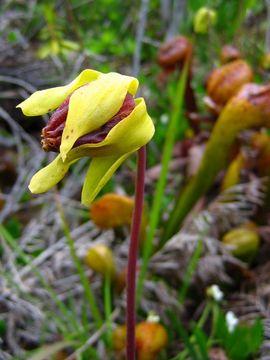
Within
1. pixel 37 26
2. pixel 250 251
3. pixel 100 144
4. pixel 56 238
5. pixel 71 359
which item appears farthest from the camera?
pixel 37 26

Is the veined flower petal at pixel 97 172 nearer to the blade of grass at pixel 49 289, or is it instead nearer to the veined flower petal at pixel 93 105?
the veined flower petal at pixel 93 105

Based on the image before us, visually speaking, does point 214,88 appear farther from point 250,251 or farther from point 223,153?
point 250,251

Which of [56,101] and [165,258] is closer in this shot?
[56,101]

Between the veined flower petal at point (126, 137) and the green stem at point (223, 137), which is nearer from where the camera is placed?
the veined flower petal at point (126, 137)

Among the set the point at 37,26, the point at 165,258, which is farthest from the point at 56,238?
the point at 37,26

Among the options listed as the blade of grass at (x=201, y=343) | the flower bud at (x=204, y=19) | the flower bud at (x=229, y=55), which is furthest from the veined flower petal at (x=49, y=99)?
the flower bud at (x=204, y=19)

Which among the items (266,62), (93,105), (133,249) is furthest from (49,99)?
(266,62)

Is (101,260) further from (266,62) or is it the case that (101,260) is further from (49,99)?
(266,62)
